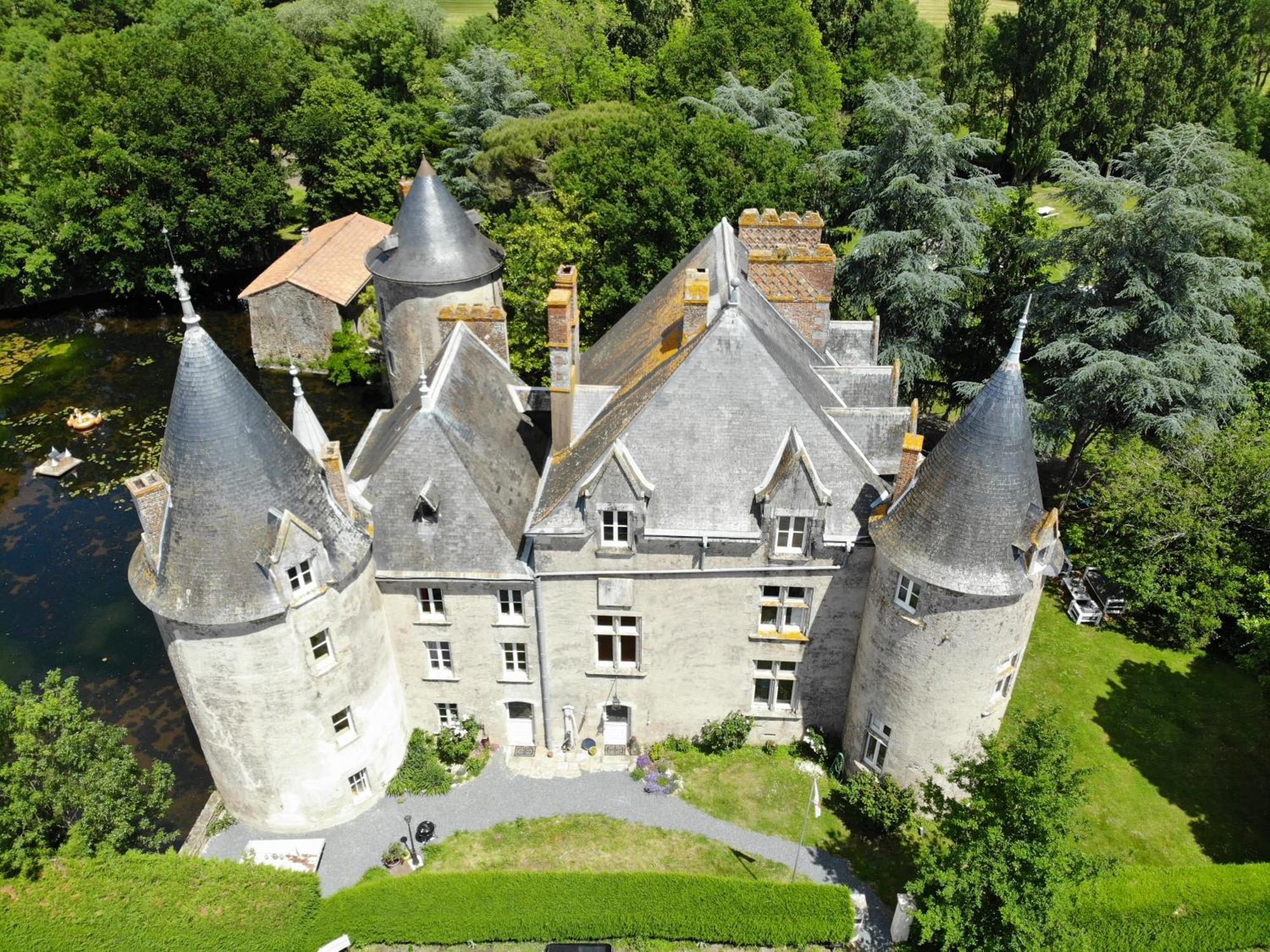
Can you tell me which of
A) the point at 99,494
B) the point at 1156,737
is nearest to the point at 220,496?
the point at 99,494

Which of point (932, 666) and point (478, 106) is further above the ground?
point (478, 106)

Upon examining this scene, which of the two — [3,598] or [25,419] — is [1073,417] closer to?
[3,598]

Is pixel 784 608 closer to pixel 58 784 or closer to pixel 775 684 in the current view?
pixel 775 684

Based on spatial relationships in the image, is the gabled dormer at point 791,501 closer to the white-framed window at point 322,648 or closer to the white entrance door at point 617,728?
the white entrance door at point 617,728

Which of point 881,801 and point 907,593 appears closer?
point 907,593

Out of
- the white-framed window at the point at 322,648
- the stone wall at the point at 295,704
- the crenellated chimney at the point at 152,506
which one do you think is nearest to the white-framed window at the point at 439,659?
the stone wall at the point at 295,704

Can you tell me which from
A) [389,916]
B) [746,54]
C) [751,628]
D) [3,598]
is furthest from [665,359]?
[746,54]

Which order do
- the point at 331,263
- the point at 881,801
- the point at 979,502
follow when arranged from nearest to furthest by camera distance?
the point at 979,502 → the point at 881,801 → the point at 331,263

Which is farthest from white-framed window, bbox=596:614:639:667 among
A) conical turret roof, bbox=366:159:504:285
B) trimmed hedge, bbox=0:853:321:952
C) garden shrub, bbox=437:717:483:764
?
conical turret roof, bbox=366:159:504:285
